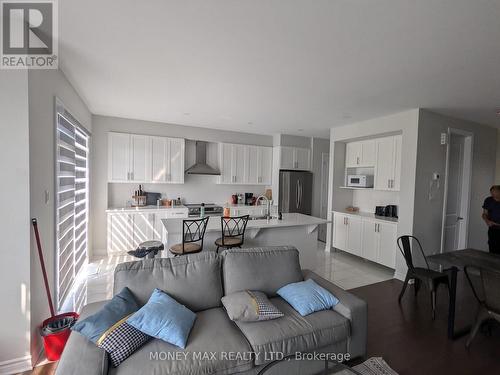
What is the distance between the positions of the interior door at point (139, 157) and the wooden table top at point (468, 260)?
492 cm

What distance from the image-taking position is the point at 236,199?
621 centimetres

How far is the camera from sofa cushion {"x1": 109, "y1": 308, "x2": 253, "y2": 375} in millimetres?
1432

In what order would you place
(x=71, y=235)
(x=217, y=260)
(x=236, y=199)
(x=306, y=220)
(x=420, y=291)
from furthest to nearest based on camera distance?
(x=236, y=199)
(x=306, y=220)
(x=420, y=291)
(x=71, y=235)
(x=217, y=260)

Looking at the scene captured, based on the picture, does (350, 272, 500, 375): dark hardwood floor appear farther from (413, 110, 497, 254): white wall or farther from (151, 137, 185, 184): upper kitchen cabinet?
(151, 137, 185, 184): upper kitchen cabinet

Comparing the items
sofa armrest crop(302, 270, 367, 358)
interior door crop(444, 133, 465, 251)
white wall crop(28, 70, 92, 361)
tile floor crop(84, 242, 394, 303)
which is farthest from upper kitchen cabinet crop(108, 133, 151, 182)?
interior door crop(444, 133, 465, 251)

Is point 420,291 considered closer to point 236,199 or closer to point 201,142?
point 236,199

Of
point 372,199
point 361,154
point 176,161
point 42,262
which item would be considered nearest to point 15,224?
point 42,262

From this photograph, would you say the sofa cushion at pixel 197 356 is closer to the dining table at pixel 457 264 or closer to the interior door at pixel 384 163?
the dining table at pixel 457 264

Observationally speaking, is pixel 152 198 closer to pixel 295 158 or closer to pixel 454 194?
pixel 295 158

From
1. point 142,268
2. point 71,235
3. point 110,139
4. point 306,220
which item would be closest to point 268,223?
point 306,220

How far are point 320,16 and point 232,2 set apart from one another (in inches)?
24.5

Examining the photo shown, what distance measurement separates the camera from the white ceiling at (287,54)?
5.60 ft

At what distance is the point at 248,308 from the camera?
187cm

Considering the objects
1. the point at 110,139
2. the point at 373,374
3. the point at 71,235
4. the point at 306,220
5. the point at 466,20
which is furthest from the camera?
the point at 110,139
